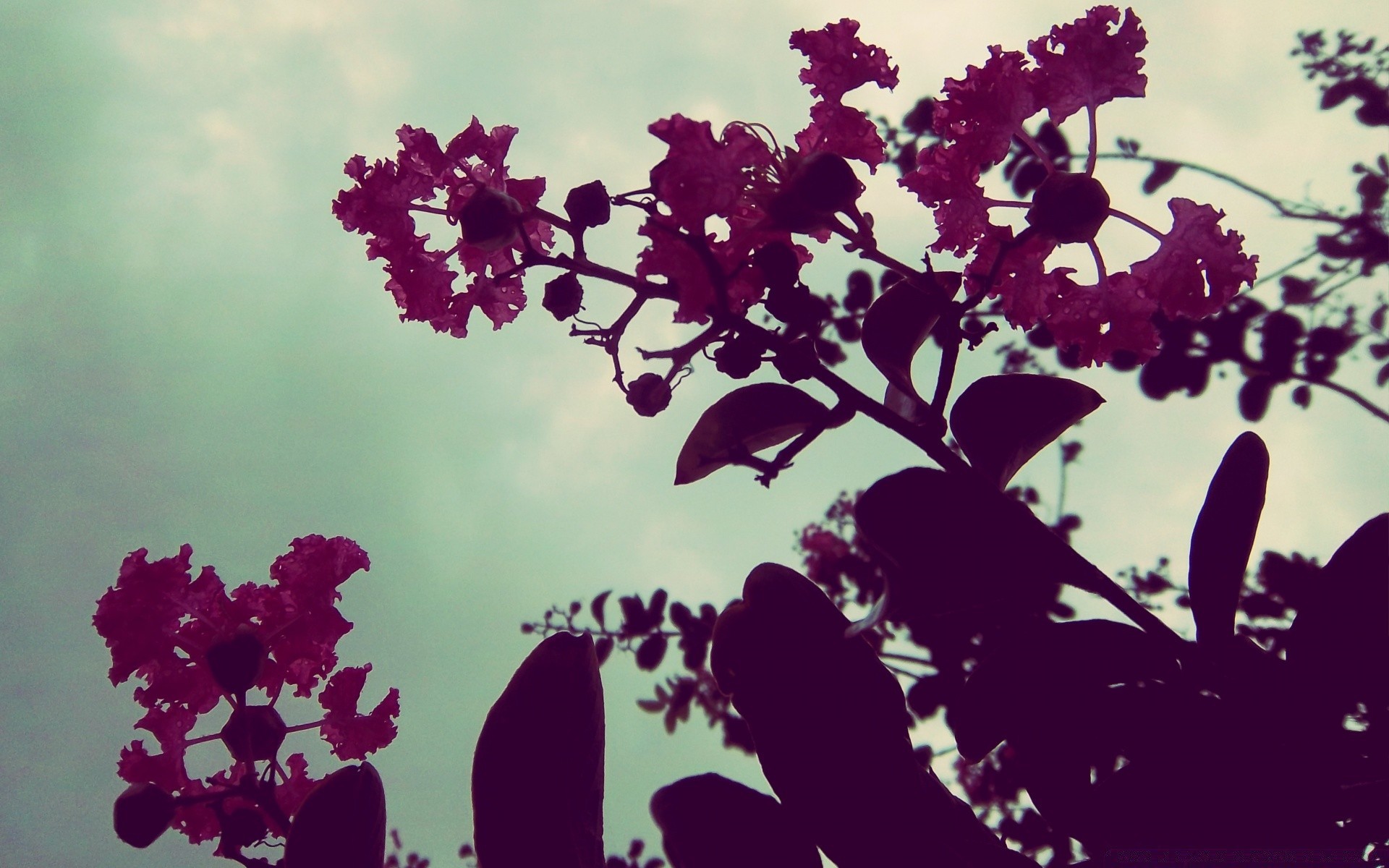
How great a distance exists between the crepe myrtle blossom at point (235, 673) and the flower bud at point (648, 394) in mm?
643

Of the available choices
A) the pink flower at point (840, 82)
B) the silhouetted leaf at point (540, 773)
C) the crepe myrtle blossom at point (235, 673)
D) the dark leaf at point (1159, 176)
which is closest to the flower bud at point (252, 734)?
the crepe myrtle blossom at point (235, 673)

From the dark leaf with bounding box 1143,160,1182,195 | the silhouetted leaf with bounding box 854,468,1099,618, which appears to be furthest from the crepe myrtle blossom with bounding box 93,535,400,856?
the dark leaf with bounding box 1143,160,1182,195

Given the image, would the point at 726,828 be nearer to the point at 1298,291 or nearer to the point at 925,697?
the point at 925,697

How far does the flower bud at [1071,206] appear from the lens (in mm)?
958

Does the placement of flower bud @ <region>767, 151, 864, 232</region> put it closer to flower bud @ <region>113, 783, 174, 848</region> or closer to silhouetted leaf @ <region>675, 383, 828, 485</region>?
silhouetted leaf @ <region>675, 383, 828, 485</region>

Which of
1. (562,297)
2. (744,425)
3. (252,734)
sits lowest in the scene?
(252,734)

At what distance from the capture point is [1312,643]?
36.4 inches

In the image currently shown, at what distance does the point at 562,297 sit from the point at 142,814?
87 cm

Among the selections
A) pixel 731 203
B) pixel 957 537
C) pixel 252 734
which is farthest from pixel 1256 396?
Result: pixel 252 734

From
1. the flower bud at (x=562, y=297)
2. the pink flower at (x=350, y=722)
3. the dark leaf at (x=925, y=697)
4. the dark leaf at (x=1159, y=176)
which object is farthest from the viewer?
the dark leaf at (x=1159, y=176)

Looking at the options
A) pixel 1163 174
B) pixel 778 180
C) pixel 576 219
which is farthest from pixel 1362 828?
pixel 1163 174

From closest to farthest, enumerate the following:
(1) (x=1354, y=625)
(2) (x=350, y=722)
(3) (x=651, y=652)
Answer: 1. (1) (x=1354, y=625)
2. (2) (x=350, y=722)
3. (3) (x=651, y=652)

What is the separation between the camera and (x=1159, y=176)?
8.82ft

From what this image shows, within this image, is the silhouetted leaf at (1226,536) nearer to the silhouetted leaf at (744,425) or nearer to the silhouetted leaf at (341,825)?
the silhouetted leaf at (744,425)
